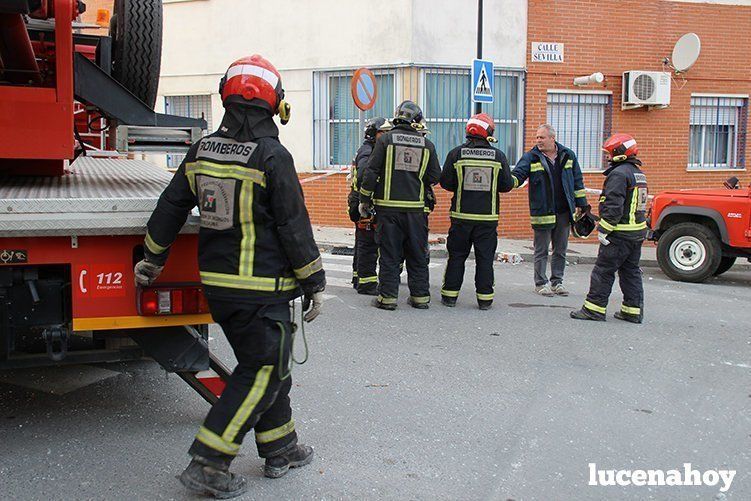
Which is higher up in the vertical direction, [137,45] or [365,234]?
[137,45]

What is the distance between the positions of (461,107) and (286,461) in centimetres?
1035

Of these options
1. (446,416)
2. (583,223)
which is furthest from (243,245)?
(583,223)

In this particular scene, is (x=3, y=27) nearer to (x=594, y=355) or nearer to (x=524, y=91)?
(x=594, y=355)

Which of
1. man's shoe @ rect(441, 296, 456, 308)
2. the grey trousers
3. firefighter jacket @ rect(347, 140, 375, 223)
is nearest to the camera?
man's shoe @ rect(441, 296, 456, 308)

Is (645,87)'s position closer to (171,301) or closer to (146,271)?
(171,301)

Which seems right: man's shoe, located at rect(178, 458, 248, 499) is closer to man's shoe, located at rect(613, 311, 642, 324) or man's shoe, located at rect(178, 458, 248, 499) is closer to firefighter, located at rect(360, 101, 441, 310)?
firefighter, located at rect(360, 101, 441, 310)

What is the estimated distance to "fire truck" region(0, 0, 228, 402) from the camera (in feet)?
11.5

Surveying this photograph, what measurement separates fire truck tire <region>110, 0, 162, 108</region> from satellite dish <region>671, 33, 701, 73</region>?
37.1 feet

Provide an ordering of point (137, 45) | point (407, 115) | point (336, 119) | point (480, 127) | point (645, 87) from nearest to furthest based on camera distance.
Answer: point (137, 45) → point (407, 115) → point (480, 127) → point (645, 87) → point (336, 119)

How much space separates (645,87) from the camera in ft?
44.1

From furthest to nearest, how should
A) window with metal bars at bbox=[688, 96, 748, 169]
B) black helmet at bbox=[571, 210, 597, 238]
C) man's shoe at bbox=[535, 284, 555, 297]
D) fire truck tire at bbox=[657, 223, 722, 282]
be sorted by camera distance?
window with metal bars at bbox=[688, 96, 748, 169] < fire truck tire at bbox=[657, 223, 722, 282] < man's shoe at bbox=[535, 284, 555, 297] < black helmet at bbox=[571, 210, 597, 238]

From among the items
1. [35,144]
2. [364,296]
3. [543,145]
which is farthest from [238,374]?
[543,145]

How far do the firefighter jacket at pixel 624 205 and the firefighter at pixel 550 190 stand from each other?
1.38m

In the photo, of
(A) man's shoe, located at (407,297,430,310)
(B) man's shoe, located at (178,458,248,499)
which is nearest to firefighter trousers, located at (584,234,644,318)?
(A) man's shoe, located at (407,297,430,310)
